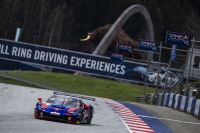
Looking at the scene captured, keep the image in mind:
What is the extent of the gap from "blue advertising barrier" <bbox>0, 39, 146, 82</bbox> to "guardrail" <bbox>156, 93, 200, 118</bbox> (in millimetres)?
10124

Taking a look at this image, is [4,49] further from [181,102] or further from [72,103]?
[72,103]

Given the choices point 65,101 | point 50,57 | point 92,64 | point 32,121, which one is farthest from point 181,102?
point 50,57

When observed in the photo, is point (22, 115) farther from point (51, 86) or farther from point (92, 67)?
point (92, 67)

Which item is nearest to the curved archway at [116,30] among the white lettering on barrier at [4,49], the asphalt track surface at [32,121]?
the white lettering on barrier at [4,49]

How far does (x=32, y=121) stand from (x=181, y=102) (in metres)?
15.7

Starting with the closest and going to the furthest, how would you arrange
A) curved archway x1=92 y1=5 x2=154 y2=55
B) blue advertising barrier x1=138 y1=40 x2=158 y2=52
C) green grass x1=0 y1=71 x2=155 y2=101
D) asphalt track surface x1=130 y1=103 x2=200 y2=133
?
asphalt track surface x1=130 y1=103 x2=200 y2=133 → green grass x1=0 y1=71 x2=155 y2=101 → blue advertising barrier x1=138 y1=40 x2=158 y2=52 → curved archway x1=92 y1=5 x2=154 y2=55

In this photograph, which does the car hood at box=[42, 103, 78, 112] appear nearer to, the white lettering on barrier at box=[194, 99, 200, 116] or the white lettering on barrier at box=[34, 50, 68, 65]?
the white lettering on barrier at box=[194, 99, 200, 116]

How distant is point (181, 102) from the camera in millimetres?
35812

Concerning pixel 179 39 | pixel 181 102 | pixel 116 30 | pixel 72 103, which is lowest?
→ pixel 72 103

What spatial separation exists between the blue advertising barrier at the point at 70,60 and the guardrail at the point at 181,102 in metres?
10.1

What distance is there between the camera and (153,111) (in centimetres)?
3369

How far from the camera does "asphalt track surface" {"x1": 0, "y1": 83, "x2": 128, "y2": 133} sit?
19.3m

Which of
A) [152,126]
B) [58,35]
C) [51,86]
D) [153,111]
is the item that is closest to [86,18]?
[58,35]

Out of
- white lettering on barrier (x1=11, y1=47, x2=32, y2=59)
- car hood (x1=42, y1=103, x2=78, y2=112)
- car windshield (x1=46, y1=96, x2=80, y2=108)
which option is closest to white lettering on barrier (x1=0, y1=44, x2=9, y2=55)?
white lettering on barrier (x1=11, y1=47, x2=32, y2=59)
